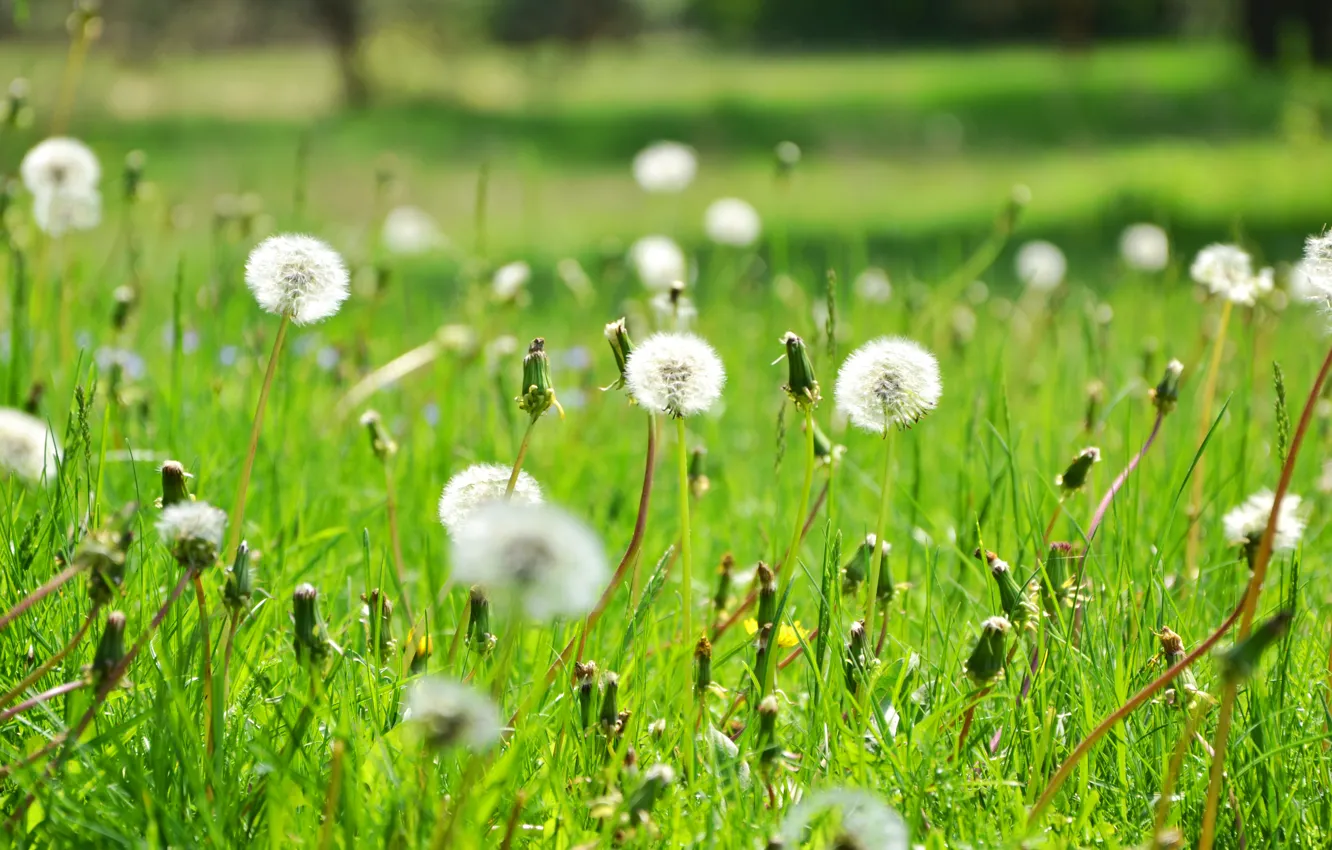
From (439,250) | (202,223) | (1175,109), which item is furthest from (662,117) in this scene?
(439,250)

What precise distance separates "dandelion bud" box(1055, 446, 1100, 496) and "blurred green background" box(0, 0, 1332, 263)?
0.68 metres

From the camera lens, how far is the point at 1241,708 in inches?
56.4

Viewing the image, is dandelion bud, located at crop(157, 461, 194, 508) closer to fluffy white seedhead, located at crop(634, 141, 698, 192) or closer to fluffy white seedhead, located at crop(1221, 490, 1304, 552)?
fluffy white seedhead, located at crop(1221, 490, 1304, 552)

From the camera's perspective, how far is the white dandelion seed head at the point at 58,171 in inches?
95.3

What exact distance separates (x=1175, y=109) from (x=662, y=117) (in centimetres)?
561

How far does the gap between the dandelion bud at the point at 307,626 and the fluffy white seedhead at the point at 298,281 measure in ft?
1.03

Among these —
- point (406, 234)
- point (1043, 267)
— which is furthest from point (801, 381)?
point (406, 234)

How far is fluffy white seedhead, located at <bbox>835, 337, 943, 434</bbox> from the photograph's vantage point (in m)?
1.31

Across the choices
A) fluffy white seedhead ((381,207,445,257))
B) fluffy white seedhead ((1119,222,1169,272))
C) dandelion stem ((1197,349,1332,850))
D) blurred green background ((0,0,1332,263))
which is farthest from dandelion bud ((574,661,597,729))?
fluffy white seedhead ((381,207,445,257))

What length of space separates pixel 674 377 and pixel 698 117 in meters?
13.5

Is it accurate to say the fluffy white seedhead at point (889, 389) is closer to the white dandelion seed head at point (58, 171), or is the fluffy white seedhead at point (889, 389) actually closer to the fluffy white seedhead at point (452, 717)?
the fluffy white seedhead at point (452, 717)

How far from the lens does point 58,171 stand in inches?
95.5

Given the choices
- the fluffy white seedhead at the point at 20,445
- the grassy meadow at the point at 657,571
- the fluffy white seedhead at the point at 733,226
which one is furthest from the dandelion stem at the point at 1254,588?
the fluffy white seedhead at the point at 733,226

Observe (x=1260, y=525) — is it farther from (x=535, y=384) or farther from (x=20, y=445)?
(x=20, y=445)
